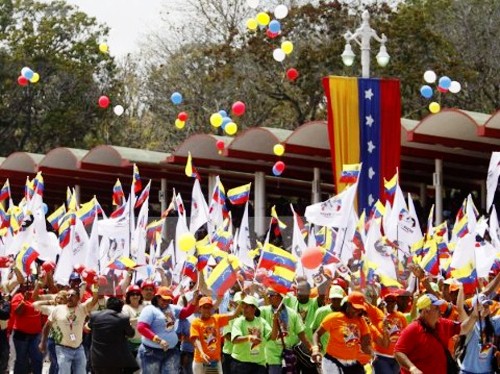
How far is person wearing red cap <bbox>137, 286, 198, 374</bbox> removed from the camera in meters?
17.3

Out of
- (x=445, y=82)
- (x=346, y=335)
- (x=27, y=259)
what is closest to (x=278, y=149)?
(x=445, y=82)

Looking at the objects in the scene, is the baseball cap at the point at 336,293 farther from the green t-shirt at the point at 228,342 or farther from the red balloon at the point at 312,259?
the red balloon at the point at 312,259

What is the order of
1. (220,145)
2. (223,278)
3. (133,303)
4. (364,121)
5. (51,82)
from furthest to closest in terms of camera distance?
1. (51,82)
2. (220,145)
3. (364,121)
4. (133,303)
5. (223,278)

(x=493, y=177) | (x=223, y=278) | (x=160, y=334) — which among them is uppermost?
(x=493, y=177)

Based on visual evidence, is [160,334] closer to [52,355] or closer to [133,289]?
[133,289]

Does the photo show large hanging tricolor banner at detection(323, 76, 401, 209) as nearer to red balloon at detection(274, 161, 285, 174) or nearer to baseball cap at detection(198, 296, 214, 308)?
red balloon at detection(274, 161, 285, 174)

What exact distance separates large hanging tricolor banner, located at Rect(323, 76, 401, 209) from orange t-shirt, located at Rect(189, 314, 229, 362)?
39.6 ft

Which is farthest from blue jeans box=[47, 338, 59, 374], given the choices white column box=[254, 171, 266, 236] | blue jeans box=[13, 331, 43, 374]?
white column box=[254, 171, 266, 236]

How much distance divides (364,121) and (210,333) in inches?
501

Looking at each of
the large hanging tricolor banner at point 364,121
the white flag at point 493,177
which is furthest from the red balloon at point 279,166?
the white flag at point 493,177

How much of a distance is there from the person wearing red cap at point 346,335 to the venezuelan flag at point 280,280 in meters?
1.59

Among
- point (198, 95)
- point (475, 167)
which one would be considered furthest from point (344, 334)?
point (198, 95)

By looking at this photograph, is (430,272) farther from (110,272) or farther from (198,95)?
(198,95)

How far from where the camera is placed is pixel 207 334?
1686 cm
